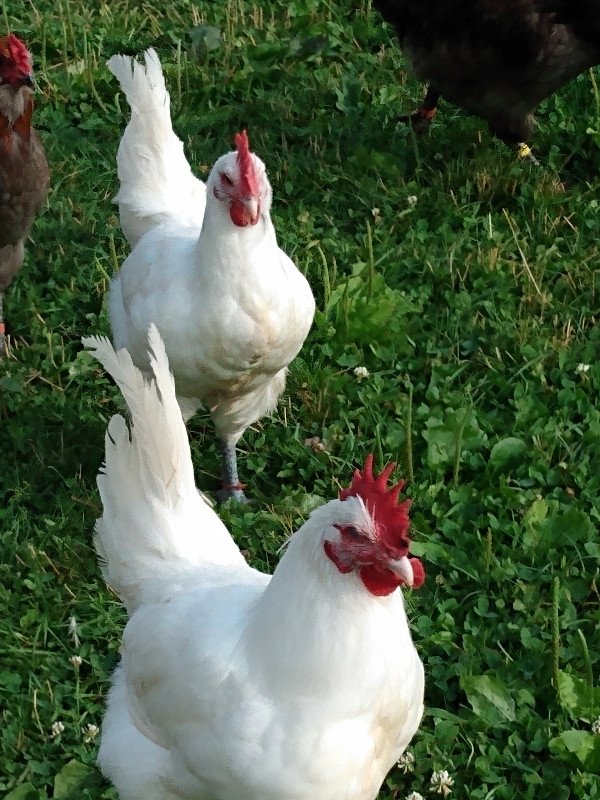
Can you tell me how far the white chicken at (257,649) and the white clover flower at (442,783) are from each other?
47cm

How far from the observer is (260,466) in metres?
3.99

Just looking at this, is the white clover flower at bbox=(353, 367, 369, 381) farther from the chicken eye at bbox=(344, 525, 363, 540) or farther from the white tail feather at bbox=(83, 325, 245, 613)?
the chicken eye at bbox=(344, 525, 363, 540)

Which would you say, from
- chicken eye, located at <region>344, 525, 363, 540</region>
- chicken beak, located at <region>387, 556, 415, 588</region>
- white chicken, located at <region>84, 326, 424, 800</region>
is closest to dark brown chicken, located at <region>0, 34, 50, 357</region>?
white chicken, located at <region>84, 326, 424, 800</region>

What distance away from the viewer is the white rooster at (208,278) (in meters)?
3.21

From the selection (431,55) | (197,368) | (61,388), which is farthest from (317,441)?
(431,55)

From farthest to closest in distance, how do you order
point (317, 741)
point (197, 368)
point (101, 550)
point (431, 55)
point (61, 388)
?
point (431, 55), point (61, 388), point (197, 368), point (101, 550), point (317, 741)

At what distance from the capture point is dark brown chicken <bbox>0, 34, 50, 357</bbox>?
157 inches

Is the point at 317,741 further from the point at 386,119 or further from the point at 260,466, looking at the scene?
the point at 386,119

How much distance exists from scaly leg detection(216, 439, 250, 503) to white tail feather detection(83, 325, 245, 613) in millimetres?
1006

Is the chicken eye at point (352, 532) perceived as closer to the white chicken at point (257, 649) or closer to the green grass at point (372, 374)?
the white chicken at point (257, 649)

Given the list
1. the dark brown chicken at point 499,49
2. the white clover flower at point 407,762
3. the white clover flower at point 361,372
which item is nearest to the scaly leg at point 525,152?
the dark brown chicken at point 499,49

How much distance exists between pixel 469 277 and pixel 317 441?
1241 mm

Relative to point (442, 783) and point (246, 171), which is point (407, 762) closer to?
point (442, 783)

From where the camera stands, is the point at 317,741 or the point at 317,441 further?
the point at 317,441
